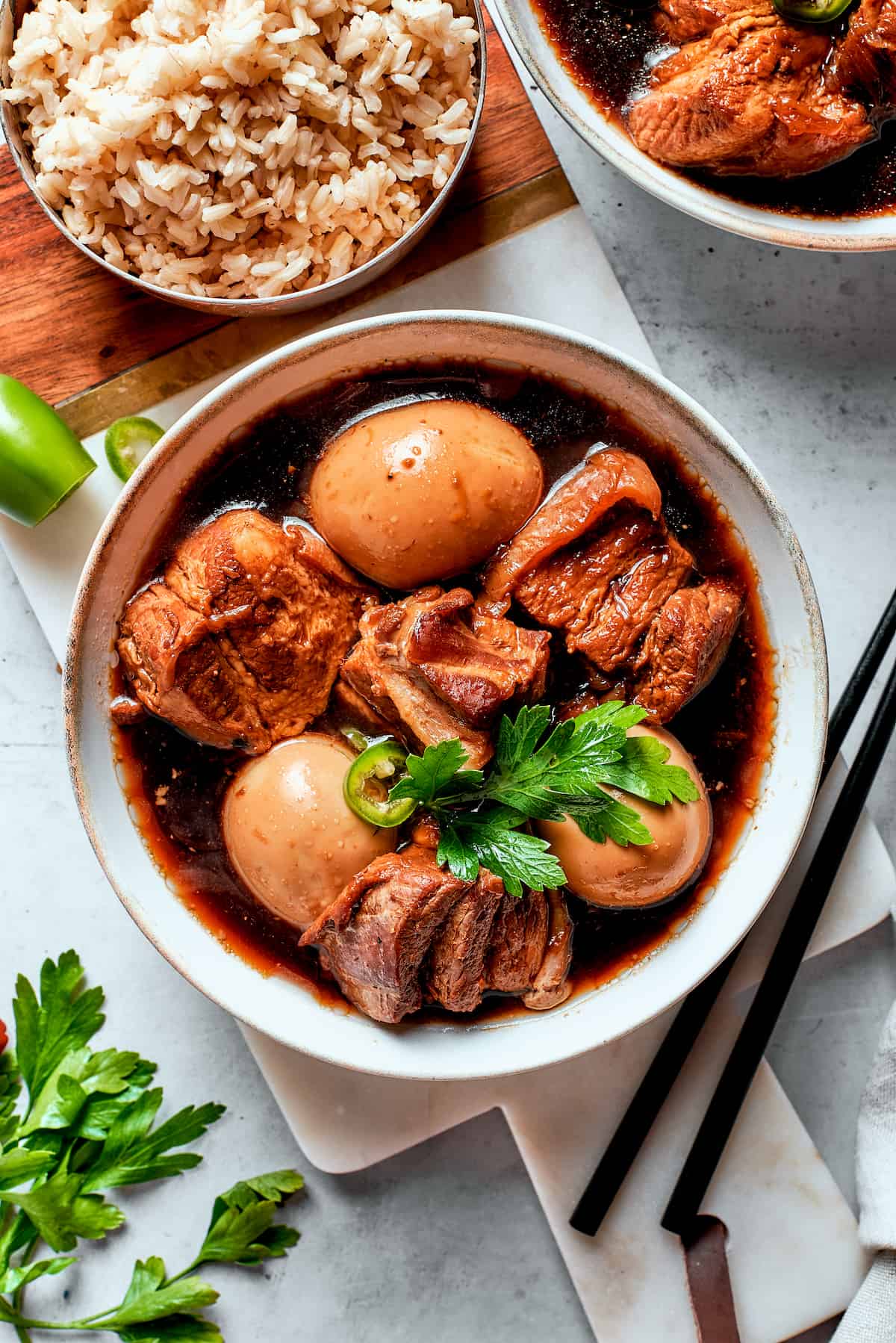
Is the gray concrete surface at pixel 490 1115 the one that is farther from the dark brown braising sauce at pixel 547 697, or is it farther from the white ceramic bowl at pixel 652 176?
the dark brown braising sauce at pixel 547 697

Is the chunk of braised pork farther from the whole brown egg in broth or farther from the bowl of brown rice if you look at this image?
the whole brown egg in broth

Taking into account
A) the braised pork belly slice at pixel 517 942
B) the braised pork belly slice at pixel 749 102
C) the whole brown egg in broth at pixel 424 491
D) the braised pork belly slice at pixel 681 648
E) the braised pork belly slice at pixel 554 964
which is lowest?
the braised pork belly slice at pixel 554 964

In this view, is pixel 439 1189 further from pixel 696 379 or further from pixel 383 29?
pixel 383 29

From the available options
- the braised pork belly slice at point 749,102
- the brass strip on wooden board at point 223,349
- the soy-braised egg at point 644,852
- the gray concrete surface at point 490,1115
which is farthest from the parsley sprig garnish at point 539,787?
the braised pork belly slice at point 749,102

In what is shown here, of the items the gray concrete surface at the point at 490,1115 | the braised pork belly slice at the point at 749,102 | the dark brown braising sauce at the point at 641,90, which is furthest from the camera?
the gray concrete surface at the point at 490,1115

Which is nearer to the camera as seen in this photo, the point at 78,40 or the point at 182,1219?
the point at 78,40

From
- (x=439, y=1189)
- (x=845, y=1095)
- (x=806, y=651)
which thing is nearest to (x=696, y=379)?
(x=806, y=651)

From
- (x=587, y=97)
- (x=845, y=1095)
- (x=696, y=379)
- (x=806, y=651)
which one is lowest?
(x=845, y=1095)
